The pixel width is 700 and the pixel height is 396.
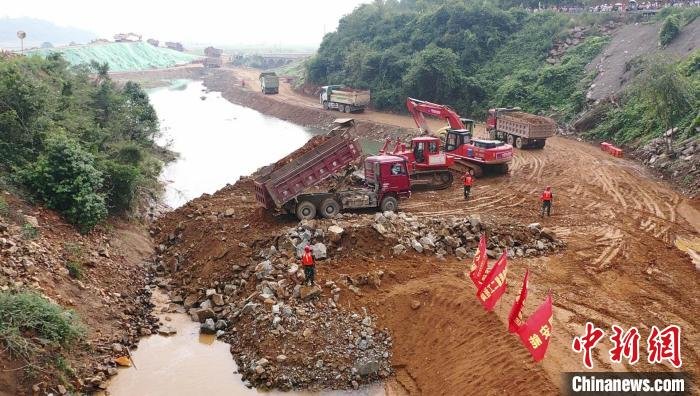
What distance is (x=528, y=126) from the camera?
1139 inches

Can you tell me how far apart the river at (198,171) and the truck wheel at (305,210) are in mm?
5215

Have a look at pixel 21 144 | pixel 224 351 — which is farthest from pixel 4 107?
pixel 224 351

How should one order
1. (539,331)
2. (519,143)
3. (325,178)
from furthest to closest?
(519,143) → (325,178) → (539,331)

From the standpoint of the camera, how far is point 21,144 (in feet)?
55.9

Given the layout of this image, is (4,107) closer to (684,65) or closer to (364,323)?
(364,323)

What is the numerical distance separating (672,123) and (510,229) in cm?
1493

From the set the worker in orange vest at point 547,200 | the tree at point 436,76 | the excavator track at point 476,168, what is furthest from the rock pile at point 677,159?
the tree at point 436,76

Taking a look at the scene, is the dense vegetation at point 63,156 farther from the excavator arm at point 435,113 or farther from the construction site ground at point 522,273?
the excavator arm at point 435,113

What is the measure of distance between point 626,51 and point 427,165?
24.0 meters

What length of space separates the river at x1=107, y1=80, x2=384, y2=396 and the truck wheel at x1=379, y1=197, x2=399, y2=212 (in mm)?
8075

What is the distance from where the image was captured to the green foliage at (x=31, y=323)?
994 cm

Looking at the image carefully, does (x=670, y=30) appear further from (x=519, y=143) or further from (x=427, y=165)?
(x=427, y=165)

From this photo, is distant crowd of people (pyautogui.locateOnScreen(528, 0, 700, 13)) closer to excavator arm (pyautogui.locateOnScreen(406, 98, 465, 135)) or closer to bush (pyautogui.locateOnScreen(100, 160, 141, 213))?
excavator arm (pyautogui.locateOnScreen(406, 98, 465, 135))

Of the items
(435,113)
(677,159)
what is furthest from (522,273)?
(435,113)
